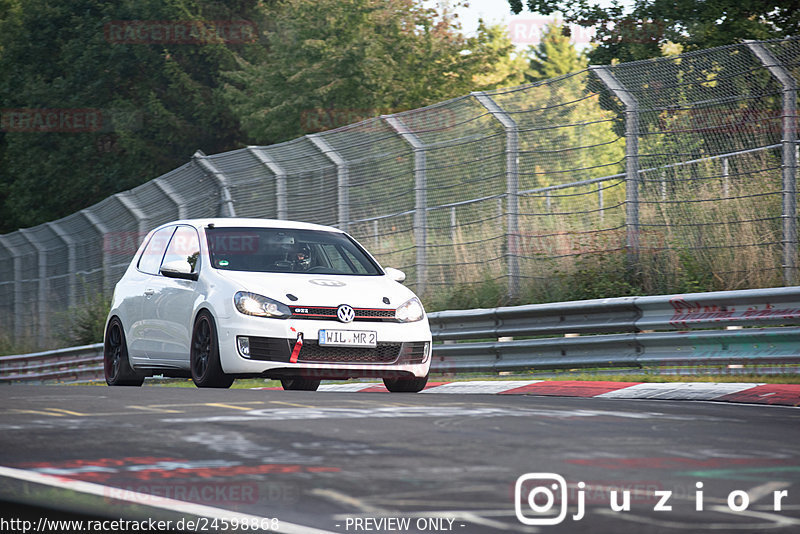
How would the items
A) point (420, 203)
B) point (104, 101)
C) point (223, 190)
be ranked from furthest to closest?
point (104, 101)
point (223, 190)
point (420, 203)

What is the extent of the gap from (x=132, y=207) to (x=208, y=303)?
11.0 m

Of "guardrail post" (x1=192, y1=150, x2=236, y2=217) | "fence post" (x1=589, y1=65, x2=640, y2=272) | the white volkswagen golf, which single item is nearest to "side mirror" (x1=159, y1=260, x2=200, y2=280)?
the white volkswagen golf

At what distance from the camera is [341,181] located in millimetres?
16766

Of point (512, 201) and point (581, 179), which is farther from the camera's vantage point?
point (581, 179)

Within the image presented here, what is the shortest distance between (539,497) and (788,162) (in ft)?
25.6

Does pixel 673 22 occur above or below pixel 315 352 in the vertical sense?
above

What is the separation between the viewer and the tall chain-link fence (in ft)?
41.0

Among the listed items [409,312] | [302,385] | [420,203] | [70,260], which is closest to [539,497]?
[409,312]

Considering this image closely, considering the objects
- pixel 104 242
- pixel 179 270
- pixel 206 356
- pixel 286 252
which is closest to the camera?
pixel 206 356

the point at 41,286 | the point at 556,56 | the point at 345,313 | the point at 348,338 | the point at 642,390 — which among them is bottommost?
the point at 642,390

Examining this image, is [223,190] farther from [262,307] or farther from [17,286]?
[17,286]

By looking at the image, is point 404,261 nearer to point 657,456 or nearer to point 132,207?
point 132,207

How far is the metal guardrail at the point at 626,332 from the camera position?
1038 cm

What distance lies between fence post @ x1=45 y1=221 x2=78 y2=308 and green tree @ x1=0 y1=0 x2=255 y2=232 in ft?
57.4
